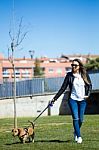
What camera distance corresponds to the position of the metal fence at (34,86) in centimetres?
3991

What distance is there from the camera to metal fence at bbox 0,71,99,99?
3991 centimetres

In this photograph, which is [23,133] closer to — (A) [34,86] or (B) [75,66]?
(B) [75,66]

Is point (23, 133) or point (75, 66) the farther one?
point (23, 133)

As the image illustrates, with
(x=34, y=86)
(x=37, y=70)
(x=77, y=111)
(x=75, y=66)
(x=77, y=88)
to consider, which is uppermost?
(x=75, y=66)

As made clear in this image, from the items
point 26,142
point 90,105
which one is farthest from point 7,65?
point 26,142

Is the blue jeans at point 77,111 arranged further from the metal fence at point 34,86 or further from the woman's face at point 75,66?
the metal fence at point 34,86

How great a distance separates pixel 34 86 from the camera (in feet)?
136

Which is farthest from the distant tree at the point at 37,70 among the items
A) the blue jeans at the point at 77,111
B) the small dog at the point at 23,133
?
the blue jeans at the point at 77,111

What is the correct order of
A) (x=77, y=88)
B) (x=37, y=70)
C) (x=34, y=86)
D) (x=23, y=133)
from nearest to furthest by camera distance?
(x=77, y=88) < (x=23, y=133) < (x=34, y=86) < (x=37, y=70)

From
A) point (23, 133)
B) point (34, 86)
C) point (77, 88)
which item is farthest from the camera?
point (34, 86)

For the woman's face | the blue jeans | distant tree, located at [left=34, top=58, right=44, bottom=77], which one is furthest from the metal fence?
distant tree, located at [left=34, top=58, right=44, bottom=77]

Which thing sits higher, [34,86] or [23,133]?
[23,133]

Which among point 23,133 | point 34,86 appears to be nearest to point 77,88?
point 23,133

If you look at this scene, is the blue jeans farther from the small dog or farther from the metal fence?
the metal fence
